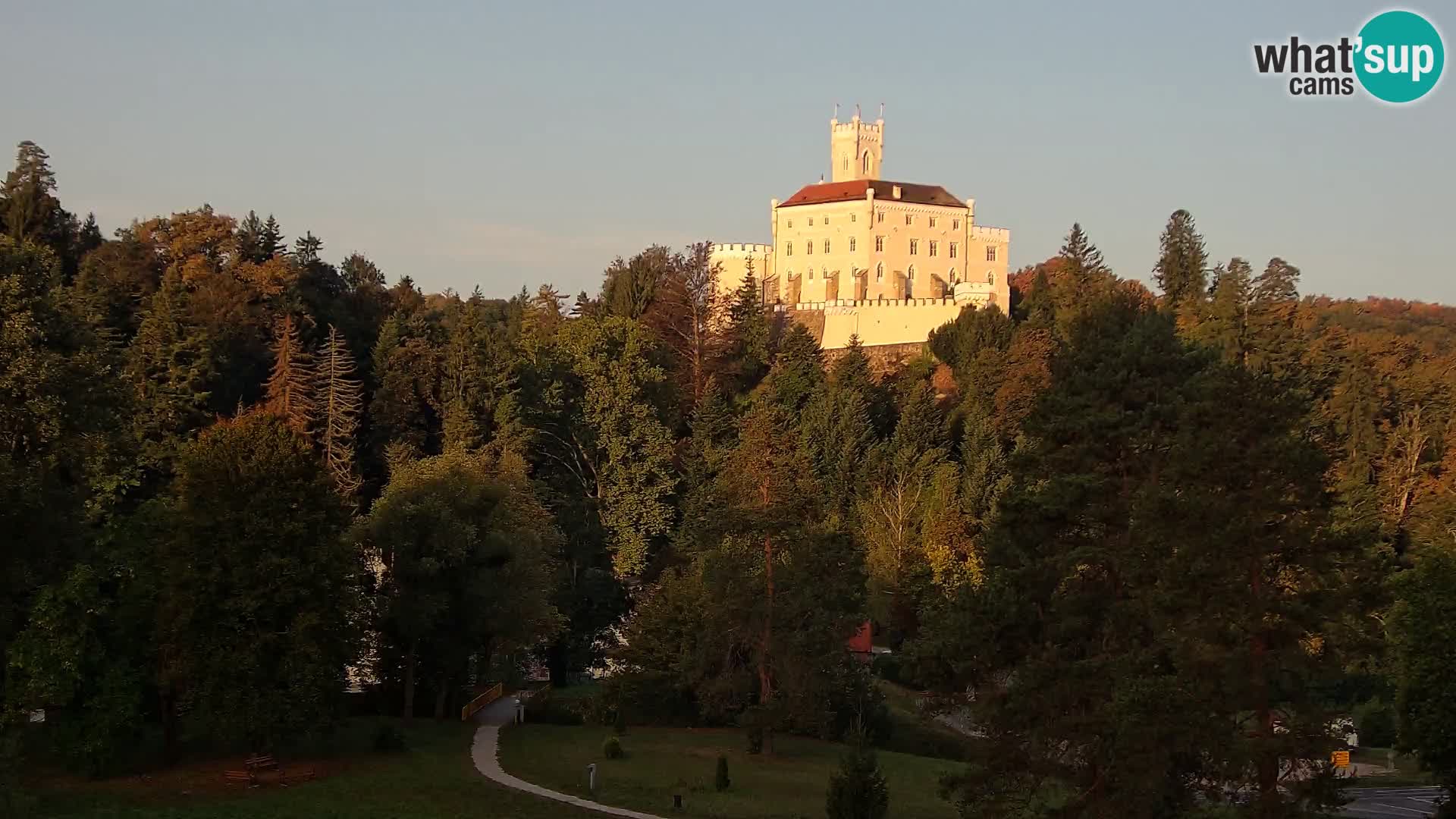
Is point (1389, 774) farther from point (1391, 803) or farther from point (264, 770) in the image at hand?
point (264, 770)

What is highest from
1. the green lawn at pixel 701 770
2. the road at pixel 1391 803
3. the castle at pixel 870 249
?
the castle at pixel 870 249

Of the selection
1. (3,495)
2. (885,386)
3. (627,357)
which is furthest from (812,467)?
(3,495)

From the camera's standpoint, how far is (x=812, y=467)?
77.7m

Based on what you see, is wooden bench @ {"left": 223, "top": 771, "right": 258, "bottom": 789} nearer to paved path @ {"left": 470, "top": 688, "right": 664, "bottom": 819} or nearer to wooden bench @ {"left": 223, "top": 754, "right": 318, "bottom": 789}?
wooden bench @ {"left": 223, "top": 754, "right": 318, "bottom": 789}

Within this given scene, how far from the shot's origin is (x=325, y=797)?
33656 mm

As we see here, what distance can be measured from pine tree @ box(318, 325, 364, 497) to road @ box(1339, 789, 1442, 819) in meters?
41.6

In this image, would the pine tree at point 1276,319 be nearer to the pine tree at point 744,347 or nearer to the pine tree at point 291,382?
the pine tree at point 744,347

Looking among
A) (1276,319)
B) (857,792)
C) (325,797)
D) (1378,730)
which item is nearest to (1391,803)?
(1378,730)

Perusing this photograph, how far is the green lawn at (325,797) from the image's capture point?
31688mm

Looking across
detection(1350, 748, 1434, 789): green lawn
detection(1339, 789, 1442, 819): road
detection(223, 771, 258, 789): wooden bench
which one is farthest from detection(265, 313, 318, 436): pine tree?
detection(1339, 789, 1442, 819): road

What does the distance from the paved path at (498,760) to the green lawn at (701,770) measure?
14.6 inches

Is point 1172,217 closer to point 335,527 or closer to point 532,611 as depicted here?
point 532,611

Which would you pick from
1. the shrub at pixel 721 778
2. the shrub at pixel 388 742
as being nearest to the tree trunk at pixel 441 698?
the shrub at pixel 388 742

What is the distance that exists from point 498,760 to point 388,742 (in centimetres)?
287
